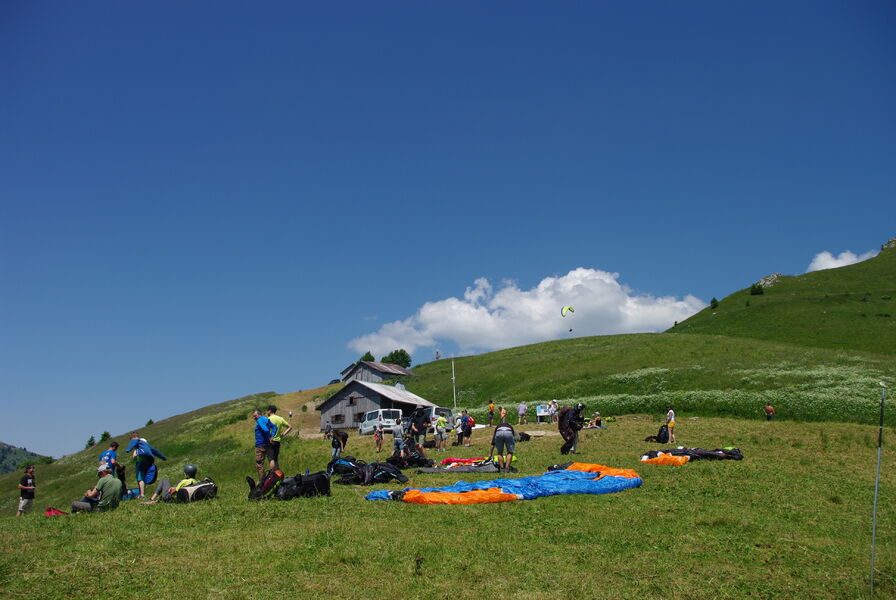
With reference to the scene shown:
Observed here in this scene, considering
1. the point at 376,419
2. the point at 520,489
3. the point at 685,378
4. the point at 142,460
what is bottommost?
the point at 520,489

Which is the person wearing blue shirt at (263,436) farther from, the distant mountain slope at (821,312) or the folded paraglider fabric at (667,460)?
the distant mountain slope at (821,312)

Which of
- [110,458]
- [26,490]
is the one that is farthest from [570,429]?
[26,490]

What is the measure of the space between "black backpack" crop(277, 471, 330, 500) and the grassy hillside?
3596cm

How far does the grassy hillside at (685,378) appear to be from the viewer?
44219mm

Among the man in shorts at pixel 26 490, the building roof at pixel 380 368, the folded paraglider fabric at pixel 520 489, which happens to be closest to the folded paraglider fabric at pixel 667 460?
the folded paraglider fabric at pixel 520 489

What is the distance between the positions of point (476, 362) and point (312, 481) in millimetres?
81796

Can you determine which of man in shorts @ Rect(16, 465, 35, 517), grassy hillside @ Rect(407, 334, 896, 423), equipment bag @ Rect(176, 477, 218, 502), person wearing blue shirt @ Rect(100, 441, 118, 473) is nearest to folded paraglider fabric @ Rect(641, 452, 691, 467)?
equipment bag @ Rect(176, 477, 218, 502)

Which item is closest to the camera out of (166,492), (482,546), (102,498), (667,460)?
(482,546)

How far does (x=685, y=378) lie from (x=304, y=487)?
157ft

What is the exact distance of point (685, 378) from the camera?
2200 inches

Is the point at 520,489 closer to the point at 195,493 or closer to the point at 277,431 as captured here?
the point at 277,431

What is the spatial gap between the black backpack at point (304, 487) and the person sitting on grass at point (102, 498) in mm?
3621

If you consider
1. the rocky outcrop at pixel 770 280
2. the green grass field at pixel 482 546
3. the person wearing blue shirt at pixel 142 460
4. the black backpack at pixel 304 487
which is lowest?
the green grass field at pixel 482 546

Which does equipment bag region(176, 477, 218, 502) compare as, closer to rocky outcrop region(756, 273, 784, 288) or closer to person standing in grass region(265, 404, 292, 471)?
person standing in grass region(265, 404, 292, 471)
